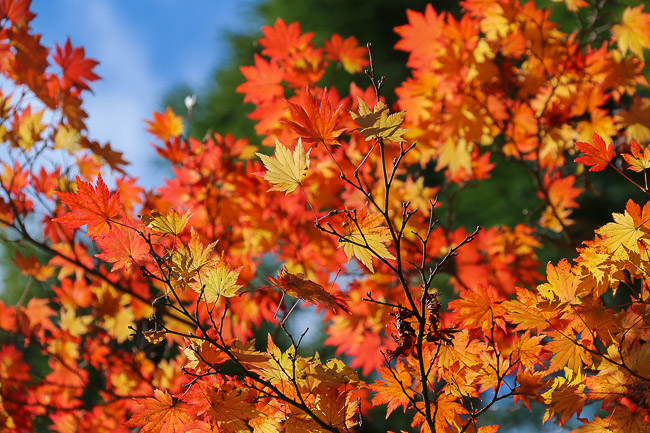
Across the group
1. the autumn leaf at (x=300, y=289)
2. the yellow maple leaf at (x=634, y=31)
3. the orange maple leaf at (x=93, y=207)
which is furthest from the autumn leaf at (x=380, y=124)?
the yellow maple leaf at (x=634, y=31)

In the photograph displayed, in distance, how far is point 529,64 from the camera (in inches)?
54.4

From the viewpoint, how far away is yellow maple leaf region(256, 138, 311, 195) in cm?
52

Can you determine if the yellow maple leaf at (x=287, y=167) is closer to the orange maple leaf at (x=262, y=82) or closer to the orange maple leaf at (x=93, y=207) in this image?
the orange maple leaf at (x=93, y=207)

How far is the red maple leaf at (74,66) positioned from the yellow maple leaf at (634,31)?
1257mm

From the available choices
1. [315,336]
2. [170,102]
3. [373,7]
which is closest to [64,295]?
[315,336]

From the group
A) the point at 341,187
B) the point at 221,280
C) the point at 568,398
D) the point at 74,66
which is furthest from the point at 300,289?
the point at 74,66

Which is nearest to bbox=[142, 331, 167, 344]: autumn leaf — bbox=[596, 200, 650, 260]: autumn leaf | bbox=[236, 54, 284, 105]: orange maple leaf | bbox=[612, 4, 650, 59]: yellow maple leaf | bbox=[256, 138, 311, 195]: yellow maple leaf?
bbox=[256, 138, 311, 195]: yellow maple leaf

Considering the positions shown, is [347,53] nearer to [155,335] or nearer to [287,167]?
[287,167]

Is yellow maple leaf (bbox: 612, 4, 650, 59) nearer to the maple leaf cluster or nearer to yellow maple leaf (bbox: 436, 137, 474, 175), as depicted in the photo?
the maple leaf cluster

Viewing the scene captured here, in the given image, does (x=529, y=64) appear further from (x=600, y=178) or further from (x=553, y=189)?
(x=600, y=178)

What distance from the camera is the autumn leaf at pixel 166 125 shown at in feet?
4.48

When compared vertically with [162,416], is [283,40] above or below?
above

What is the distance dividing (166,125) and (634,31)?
1.19m

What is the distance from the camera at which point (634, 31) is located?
4.01 feet
